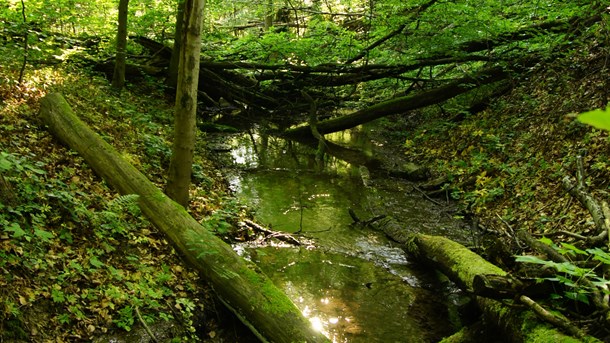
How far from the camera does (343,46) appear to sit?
42.2 ft

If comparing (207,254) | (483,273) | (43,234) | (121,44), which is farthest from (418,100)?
(43,234)

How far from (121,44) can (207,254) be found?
7.64 m

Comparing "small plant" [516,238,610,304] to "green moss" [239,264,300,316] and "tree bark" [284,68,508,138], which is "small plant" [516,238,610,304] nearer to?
"green moss" [239,264,300,316]

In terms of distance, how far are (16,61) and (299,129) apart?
876 centimetres

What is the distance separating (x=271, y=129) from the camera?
55.1ft

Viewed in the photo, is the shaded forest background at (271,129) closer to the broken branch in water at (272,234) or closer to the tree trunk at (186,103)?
the broken branch in water at (272,234)

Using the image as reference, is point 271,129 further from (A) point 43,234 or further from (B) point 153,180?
(A) point 43,234

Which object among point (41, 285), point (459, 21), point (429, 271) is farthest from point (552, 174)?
point (41, 285)

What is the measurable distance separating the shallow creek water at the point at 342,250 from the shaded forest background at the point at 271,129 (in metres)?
0.93

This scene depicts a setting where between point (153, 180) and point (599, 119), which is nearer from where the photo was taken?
point (599, 119)

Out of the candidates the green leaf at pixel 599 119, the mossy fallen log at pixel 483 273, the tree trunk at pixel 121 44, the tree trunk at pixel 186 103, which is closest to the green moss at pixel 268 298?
the tree trunk at pixel 186 103

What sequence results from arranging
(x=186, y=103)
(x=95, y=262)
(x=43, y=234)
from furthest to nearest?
1. (x=186, y=103)
2. (x=95, y=262)
3. (x=43, y=234)

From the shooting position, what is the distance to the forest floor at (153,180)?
3.97 metres

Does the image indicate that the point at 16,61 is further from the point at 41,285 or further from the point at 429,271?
the point at 429,271
